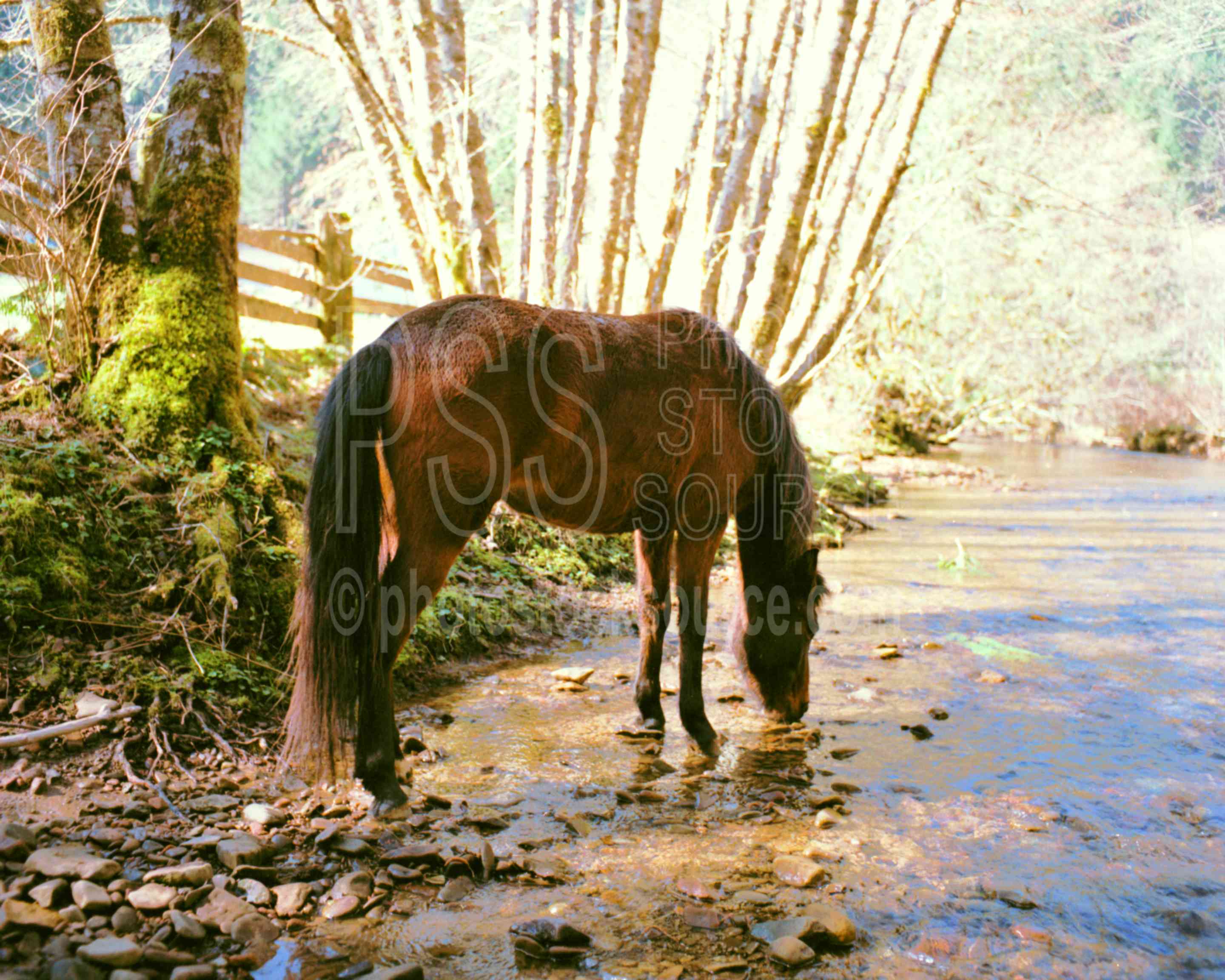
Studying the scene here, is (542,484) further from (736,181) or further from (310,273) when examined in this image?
(310,273)

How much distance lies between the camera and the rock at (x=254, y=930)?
87.7 inches

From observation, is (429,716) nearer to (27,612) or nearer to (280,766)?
(280,766)

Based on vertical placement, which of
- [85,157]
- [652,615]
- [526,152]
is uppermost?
[526,152]

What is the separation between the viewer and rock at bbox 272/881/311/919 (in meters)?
2.37

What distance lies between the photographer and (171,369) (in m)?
4.38

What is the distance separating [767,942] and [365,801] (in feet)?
5.01

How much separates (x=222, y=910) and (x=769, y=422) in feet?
10.5

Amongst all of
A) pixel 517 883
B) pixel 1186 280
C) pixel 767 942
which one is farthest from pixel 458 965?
pixel 1186 280

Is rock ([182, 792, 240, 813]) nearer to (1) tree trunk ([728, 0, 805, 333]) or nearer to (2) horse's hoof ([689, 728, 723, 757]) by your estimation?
(2) horse's hoof ([689, 728, 723, 757])

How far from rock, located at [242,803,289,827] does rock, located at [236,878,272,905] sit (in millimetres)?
364

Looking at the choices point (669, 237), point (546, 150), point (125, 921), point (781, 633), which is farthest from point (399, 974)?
point (669, 237)

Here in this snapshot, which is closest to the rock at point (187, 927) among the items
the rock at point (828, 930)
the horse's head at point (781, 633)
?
the rock at point (828, 930)

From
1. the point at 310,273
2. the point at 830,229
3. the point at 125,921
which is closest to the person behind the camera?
the point at 125,921

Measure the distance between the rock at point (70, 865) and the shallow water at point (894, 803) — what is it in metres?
0.64
